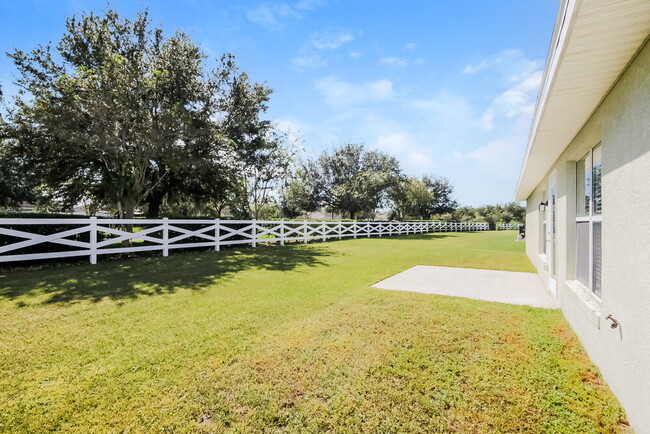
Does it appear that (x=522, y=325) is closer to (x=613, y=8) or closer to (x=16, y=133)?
(x=613, y=8)

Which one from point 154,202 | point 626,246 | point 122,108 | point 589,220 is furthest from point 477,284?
point 154,202

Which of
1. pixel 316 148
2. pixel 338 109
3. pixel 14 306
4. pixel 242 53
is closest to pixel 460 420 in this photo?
pixel 14 306

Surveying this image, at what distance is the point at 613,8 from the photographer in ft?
5.19

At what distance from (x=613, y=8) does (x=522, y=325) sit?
3.38 meters

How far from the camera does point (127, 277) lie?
611 centimetres

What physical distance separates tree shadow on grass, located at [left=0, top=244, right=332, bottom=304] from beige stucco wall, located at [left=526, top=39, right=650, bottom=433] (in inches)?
214

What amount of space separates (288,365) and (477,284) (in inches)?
186

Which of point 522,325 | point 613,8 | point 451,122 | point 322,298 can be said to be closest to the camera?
point 613,8

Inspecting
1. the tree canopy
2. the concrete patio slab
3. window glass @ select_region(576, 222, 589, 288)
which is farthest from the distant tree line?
window glass @ select_region(576, 222, 589, 288)

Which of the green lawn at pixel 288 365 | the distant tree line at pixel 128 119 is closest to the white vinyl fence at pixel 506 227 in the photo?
the distant tree line at pixel 128 119

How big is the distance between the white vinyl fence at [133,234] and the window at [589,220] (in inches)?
368

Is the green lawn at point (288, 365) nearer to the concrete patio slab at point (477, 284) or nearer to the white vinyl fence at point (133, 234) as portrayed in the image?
the concrete patio slab at point (477, 284)

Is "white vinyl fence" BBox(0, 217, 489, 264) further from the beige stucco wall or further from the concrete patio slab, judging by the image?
the beige stucco wall

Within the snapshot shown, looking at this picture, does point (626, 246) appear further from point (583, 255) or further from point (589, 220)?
point (583, 255)
